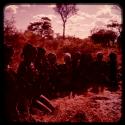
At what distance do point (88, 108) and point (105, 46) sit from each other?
1.46m

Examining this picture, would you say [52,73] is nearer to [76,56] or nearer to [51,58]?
[51,58]

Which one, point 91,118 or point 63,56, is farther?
point 63,56

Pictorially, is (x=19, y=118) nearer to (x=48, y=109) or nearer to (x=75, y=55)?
(x=48, y=109)

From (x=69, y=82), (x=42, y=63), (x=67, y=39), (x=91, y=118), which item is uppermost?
(x=67, y=39)

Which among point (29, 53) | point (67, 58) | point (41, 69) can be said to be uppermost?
point (29, 53)

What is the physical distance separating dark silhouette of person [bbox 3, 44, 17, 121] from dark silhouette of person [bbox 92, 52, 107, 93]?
5.41 feet

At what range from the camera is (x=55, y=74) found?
5273 mm

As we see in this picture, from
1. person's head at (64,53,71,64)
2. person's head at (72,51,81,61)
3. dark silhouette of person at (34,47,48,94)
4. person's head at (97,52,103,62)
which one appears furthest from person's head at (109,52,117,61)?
dark silhouette of person at (34,47,48,94)

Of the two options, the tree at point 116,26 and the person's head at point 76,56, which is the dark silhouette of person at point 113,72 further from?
the person's head at point 76,56

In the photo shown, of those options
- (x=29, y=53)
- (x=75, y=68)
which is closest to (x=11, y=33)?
(x=29, y=53)

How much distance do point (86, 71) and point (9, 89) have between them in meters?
1.78

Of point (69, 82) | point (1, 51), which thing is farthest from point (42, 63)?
point (1, 51)

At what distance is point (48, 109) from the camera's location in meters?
4.61

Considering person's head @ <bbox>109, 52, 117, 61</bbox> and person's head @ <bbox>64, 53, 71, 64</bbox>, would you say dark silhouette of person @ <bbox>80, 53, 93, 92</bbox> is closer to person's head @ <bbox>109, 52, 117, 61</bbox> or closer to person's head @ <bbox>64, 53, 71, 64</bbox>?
person's head @ <bbox>64, 53, 71, 64</bbox>
